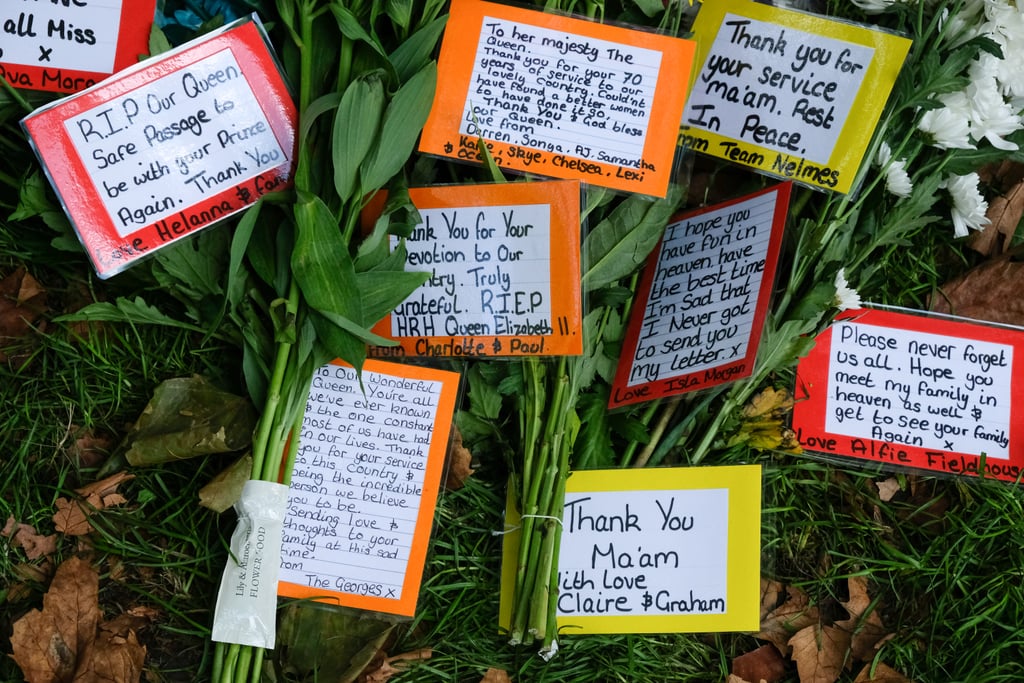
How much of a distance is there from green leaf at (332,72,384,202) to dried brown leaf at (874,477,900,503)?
0.97 m

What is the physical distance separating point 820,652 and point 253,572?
2.79ft

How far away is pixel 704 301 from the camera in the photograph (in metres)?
1.25

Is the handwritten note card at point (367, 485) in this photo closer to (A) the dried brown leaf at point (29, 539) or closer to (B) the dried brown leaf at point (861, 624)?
(A) the dried brown leaf at point (29, 539)

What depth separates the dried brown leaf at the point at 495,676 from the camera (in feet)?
4.07

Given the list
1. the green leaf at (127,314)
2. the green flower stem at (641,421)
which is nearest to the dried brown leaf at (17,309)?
the green leaf at (127,314)

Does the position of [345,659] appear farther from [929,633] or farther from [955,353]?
[955,353]

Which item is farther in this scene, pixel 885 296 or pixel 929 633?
pixel 885 296

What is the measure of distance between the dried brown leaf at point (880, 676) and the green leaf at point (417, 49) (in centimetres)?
109

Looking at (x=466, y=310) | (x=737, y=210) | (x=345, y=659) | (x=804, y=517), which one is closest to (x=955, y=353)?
(x=804, y=517)

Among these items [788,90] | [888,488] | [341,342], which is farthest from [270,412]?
[888,488]

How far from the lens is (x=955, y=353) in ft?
4.71

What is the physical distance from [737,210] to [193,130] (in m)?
0.77

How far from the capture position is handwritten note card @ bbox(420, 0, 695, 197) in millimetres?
1217

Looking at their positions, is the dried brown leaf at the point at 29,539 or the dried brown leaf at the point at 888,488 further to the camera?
the dried brown leaf at the point at 888,488
